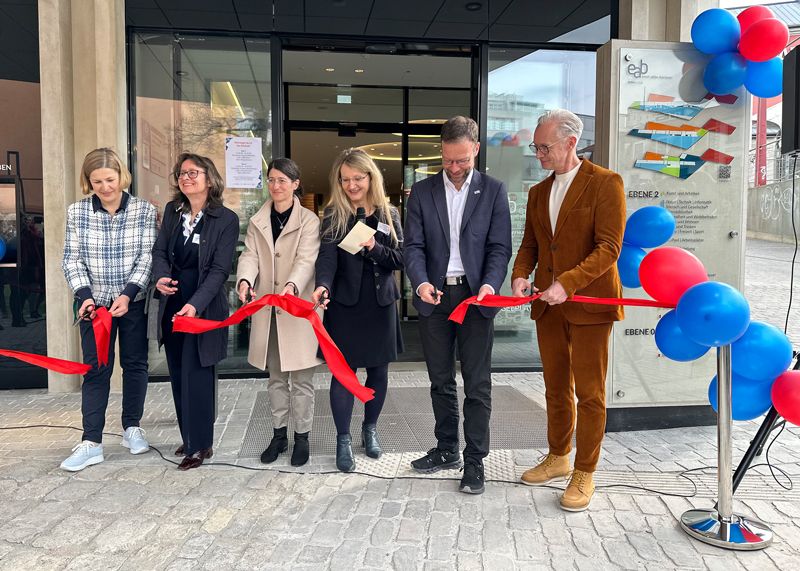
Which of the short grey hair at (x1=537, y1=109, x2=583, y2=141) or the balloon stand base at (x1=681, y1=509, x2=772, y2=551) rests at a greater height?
the short grey hair at (x1=537, y1=109, x2=583, y2=141)

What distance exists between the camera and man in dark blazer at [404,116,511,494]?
11.5ft

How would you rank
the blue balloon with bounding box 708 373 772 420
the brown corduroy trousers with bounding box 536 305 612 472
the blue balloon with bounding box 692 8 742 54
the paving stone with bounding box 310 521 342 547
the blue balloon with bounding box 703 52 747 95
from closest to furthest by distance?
the paving stone with bounding box 310 521 342 547, the blue balloon with bounding box 708 373 772 420, the brown corduroy trousers with bounding box 536 305 612 472, the blue balloon with bounding box 692 8 742 54, the blue balloon with bounding box 703 52 747 95

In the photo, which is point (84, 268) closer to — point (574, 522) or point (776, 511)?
point (574, 522)

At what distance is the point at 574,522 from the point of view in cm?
321

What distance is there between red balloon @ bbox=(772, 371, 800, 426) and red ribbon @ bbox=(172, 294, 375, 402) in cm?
197

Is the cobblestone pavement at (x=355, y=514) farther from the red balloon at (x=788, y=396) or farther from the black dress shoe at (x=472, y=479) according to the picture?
the red balloon at (x=788, y=396)

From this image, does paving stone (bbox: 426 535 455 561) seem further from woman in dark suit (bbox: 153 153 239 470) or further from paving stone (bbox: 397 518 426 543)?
woman in dark suit (bbox: 153 153 239 470)

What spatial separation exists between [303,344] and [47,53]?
3.68 m

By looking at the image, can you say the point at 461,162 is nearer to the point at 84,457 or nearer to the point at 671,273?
the point at 671,273

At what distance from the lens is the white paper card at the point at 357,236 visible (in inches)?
143

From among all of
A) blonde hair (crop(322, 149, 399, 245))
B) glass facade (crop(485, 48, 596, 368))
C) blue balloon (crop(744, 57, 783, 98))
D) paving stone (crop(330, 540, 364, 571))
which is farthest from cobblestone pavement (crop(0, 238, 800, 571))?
glass facade (crop(485, 48, 596, 368))

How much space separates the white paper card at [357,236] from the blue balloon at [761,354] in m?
1.90

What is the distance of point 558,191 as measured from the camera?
3500 millimetres

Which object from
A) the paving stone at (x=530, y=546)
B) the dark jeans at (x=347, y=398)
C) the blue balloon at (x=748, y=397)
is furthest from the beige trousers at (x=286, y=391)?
the blue balloon at (x=748, y=397)
